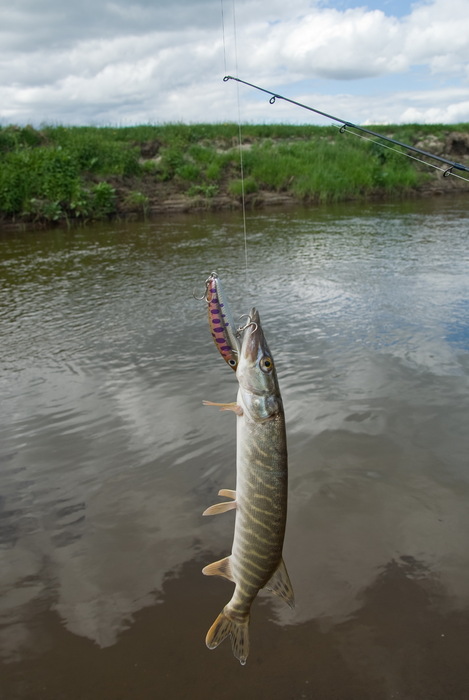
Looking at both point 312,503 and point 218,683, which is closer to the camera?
point 218,683

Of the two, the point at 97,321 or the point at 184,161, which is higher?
the point at 184,161

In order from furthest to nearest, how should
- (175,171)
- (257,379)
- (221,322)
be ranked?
(175,171) < (221,322) < (257,379)

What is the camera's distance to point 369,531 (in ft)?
12.4

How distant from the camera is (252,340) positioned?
251cm

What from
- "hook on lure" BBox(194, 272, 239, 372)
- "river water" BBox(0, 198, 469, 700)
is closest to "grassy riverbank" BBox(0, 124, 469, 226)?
"river water" BBox(0, 198, 469, 700)

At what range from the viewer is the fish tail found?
8.34ft

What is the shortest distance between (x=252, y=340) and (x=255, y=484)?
2.01 ft

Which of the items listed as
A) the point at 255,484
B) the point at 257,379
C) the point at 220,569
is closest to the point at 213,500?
the point at 220,569

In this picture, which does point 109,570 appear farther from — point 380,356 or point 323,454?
point 380,356

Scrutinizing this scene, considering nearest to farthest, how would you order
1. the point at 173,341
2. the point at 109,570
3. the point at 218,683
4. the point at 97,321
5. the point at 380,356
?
the point at 218,683
the point at 109,570
the point at 380,356
the point at 173,341
the point at 97,321

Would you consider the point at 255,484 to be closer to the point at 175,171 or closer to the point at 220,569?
the point at 220,569

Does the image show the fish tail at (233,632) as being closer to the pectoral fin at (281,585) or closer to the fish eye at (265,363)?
the pectoral fin at (281,585)

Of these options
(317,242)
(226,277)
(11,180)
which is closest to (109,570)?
(226,277)

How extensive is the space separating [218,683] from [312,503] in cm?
151
